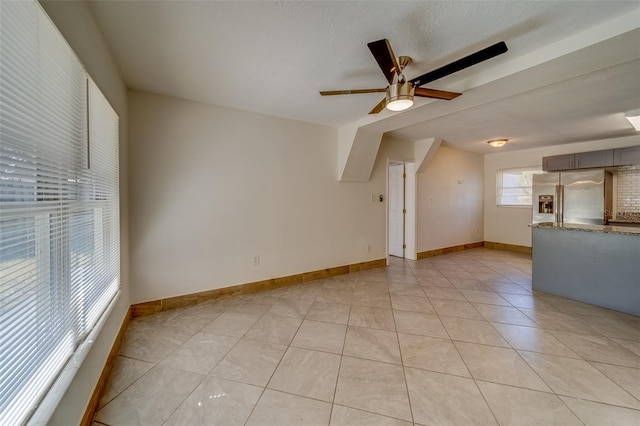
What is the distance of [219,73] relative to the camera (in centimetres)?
227

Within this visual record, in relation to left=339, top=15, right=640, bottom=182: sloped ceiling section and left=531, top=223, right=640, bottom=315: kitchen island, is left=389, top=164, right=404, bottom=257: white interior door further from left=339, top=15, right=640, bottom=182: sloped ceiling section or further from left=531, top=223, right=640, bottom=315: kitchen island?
left=531, top=223, right=640, bottom=315: kitchen island

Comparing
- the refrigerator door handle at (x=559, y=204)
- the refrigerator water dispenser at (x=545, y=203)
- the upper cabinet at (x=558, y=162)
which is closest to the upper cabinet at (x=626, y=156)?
the upper cabinet at (x=558, y=162)

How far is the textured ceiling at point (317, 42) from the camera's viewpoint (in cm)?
153

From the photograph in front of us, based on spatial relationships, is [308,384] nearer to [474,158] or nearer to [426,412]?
[426,412]

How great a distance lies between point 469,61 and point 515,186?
18.7 ft

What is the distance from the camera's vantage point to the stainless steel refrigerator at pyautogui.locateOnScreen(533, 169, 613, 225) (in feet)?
14.4

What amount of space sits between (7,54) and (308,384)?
83.2 inches

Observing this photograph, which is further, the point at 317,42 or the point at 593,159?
the point at 593,159

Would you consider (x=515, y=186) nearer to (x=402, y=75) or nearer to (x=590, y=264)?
(x=590, y=264)

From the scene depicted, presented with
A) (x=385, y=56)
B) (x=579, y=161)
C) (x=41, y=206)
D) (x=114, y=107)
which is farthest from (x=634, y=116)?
(x=114, y=107)

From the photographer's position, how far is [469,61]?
63.7 inches

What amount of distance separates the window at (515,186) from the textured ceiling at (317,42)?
A: 295 cm

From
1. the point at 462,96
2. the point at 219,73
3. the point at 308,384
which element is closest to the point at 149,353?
the point at 308,384

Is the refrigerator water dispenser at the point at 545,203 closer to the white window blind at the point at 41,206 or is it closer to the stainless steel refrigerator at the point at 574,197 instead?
the stainless steel refrigerator at the point at 574,197
